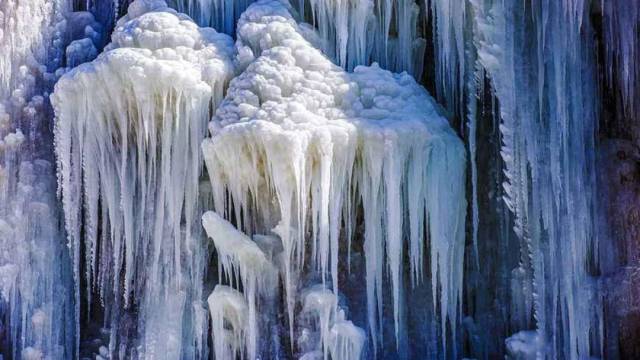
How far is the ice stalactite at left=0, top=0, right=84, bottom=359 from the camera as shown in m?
7.71

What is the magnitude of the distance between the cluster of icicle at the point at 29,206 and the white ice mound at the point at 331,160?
1.62 metres

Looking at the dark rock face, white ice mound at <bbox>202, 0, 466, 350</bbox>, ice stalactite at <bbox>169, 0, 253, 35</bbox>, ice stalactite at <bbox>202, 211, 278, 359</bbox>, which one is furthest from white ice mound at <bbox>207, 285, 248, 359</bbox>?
the dark rock face

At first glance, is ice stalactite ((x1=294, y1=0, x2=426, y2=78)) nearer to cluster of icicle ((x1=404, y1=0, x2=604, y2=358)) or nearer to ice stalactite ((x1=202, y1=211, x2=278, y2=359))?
cluster of icicle ((x1=404, y1=0, x2=604, y2=358))

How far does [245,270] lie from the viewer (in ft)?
23.4

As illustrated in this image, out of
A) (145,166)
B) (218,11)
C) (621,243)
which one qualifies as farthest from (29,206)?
(621,243)

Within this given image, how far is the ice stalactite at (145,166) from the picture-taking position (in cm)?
707

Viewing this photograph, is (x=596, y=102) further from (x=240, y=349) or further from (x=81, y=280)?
(x=81, y=280)

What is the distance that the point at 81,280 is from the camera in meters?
8.11

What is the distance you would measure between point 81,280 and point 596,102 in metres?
4.40

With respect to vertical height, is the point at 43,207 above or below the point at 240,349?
above

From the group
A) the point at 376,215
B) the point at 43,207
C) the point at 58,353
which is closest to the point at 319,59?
the point at 376,215

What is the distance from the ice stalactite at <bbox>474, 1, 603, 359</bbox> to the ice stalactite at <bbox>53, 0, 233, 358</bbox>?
2.07 m

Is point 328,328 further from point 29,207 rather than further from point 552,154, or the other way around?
point 29,207

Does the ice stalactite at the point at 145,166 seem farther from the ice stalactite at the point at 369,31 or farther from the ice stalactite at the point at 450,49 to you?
the ice stalactite at the point at 450,49
